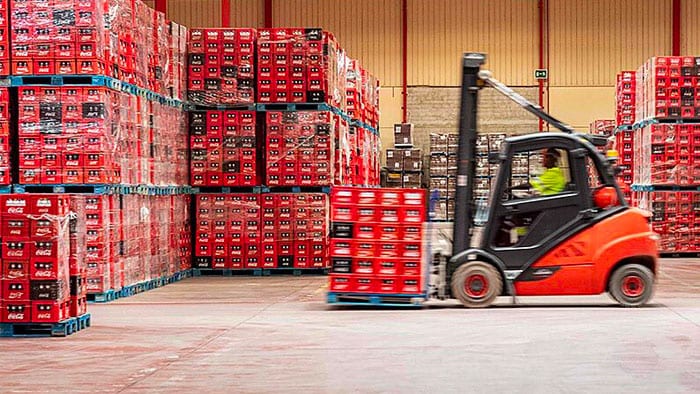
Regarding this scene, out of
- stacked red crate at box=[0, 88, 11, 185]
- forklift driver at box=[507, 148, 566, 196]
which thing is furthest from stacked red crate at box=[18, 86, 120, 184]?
forklift driver at box=[507, 148, 566, 196]

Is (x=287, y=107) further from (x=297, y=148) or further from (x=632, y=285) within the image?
(x=632, y=285)

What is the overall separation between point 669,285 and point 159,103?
7.13 m

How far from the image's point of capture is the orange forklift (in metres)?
11.0

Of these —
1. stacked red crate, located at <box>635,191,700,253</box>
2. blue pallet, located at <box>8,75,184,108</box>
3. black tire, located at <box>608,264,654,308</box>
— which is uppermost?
blue pallet, located at <box>8,75,184,108</box>

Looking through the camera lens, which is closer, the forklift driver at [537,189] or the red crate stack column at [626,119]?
the forklift driver at [537,189]

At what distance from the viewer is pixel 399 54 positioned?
93.6 feet

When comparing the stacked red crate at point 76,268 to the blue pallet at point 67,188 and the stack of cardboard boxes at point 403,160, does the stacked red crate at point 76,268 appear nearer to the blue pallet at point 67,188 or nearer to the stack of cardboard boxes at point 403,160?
the blue pallet at point 67,188

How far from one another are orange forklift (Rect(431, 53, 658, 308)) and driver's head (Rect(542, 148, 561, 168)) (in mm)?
20

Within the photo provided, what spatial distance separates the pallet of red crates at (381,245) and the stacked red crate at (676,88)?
9369 mm

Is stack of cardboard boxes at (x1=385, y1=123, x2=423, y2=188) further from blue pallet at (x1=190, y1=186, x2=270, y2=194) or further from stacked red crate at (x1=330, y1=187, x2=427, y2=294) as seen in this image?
stacked red crate at (x1=330, y1=187, x2=427, y2=294)

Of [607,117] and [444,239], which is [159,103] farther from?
[607,117]

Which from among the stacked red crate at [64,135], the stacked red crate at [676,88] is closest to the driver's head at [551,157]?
the stacked red crate at [64,135]

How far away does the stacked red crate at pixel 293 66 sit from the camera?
15.9 m

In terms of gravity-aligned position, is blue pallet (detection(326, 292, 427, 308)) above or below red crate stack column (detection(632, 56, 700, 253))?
below
